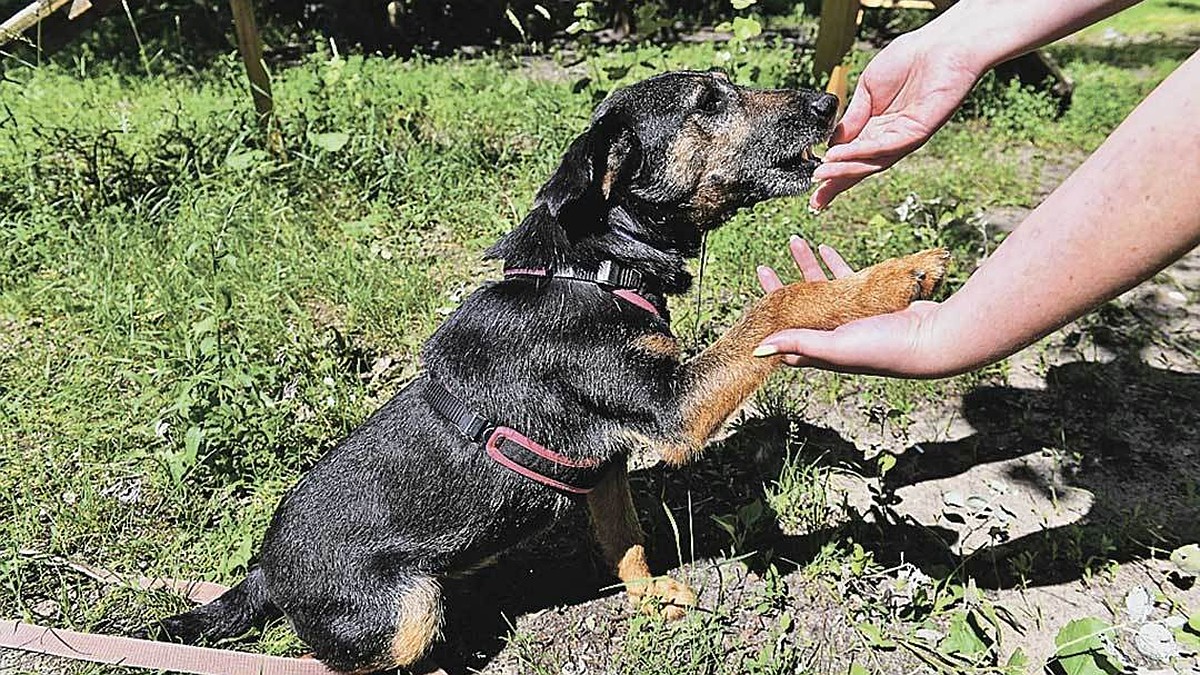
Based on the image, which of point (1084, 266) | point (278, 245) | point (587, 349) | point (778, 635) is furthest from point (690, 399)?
point (278, 245)

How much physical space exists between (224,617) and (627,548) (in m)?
1.42

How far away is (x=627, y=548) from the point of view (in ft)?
10.9

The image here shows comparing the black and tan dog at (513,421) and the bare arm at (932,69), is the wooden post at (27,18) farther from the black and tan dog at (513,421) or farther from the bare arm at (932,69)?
the bare arm at (932,69)

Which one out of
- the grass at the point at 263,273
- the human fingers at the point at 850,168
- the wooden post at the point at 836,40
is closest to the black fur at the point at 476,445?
the grass at the point at 263,273

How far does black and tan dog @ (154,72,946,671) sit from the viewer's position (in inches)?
111

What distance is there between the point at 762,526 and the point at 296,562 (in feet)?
5.77

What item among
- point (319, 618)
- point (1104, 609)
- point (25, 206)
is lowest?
point (1104, 609)

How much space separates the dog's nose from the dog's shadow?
1.29m

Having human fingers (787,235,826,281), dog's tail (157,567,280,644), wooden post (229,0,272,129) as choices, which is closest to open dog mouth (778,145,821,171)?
human fingers (787,235,826,281)

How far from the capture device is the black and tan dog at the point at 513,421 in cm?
281

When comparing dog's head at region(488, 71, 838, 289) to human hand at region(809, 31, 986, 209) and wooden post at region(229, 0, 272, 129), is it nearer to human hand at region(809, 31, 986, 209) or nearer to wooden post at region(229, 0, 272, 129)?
human hand at region(809, 31, 986, 209)

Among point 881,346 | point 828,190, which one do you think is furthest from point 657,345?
point 828,190

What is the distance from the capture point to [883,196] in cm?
614

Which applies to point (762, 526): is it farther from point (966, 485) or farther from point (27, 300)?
point (27, 300)
